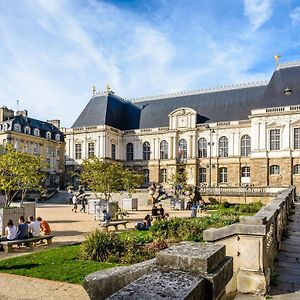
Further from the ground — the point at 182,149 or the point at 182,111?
the point at 182,111

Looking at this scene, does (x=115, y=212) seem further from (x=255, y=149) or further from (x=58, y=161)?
(x=58, y=161)

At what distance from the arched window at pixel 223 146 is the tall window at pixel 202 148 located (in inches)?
85.1

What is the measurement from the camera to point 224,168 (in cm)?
4684

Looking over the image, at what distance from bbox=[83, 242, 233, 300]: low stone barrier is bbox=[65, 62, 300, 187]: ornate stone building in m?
38.5

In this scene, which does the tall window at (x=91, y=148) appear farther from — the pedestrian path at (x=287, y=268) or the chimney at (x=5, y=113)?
the pedestrian path at (x=287, y=268)

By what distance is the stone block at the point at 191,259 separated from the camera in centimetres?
250

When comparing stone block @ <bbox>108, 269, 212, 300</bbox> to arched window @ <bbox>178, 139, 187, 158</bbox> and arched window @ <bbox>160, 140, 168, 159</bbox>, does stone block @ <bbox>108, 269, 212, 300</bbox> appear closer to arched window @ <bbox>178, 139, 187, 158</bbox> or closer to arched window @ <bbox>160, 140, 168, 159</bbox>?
arched window @ <bbox>178, 139, 187, 158</bbox>

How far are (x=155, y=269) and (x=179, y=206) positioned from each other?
2778 cm

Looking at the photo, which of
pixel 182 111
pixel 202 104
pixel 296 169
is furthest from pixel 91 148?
pixel 296 169

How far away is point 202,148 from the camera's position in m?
48.8

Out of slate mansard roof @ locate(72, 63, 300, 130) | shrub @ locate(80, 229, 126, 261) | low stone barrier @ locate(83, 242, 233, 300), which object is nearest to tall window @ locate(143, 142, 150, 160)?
slate mansard roof @ locate(72, 63, 300, 130)

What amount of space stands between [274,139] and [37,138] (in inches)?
1384

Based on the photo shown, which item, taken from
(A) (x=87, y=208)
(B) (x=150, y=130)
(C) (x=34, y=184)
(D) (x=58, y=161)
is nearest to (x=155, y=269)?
(C) (x=34, y=184)

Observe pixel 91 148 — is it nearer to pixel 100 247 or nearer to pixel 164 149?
pixel 164 149
